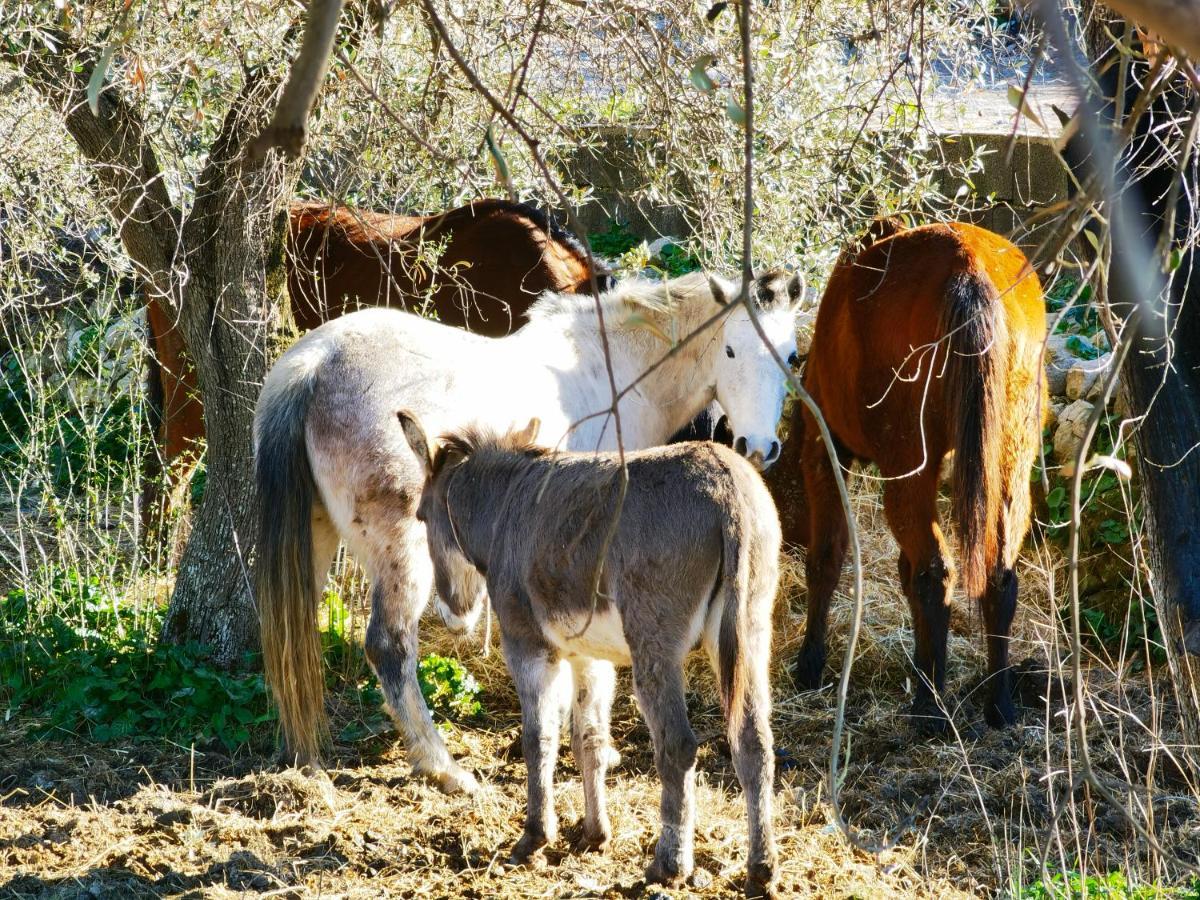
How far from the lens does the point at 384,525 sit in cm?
443

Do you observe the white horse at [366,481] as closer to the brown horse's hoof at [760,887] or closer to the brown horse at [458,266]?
the brown horse's hoof at [760,887]

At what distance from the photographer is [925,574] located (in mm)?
4844

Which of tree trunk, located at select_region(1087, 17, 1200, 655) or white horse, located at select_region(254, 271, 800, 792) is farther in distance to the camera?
white horse, located at select_region(254, 271, 800, 792)

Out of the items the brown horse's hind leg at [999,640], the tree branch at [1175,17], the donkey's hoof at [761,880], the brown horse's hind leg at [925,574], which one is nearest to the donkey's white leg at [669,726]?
the donkey's hoof at [761,880]

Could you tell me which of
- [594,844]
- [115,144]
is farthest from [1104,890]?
[115,144]

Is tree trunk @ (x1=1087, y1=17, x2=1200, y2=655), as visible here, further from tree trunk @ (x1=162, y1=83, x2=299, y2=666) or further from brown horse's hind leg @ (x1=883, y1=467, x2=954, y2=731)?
tree trunk @ (x1=162, y1=83, x2=299, y2=666)

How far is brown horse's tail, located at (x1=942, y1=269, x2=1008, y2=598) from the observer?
449 cm

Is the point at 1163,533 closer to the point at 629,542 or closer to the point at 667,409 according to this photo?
the point at 629,542

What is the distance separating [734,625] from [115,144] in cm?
325

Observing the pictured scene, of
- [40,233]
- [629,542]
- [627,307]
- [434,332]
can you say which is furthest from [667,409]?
[40,233]

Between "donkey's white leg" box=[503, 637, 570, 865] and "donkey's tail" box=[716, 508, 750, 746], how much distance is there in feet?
2.05

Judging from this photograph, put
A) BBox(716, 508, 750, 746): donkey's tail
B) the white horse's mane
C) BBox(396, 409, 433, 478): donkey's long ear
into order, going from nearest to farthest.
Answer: BBox(716, 508, 750, 746): donkey's tail → BBox(396, 409, 433, 478): donkey's long ear → the white horse's mane

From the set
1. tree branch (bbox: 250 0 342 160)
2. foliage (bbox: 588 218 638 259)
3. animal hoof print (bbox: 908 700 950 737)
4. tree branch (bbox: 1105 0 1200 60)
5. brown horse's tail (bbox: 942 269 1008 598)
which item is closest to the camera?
tree branch (bbox: 1105 0 1200 60)

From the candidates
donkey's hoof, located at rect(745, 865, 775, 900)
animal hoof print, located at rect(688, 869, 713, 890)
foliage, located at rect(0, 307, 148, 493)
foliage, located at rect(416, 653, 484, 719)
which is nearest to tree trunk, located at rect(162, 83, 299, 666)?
foliage, located at rect(416, 653, 484, 719)
